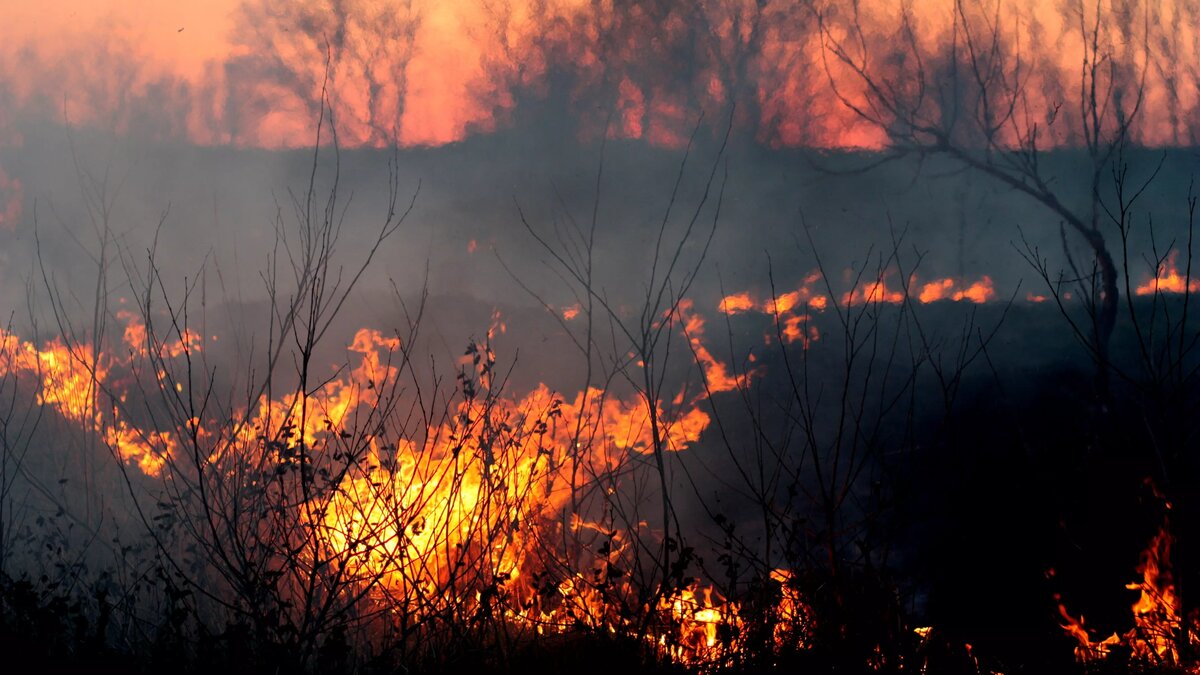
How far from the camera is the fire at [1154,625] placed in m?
4.50

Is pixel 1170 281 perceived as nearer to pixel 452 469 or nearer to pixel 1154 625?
pixel 1154 625

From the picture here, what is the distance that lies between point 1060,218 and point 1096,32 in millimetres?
1729

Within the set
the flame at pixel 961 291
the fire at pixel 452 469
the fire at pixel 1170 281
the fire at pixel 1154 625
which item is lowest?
the fire at pixel 1154 625

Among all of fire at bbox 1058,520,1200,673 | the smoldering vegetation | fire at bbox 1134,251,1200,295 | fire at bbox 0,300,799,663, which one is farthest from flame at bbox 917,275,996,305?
fire at bbox 1058,520,1200,673

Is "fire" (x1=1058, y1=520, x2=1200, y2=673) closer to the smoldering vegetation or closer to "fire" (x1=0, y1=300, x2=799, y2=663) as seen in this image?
the smoldering vegetation

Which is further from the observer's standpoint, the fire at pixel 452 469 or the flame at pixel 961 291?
the flame at pixel 961 291

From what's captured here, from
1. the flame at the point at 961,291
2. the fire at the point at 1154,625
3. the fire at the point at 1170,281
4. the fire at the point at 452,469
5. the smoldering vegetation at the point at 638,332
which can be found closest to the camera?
the fire at the point at 452,469

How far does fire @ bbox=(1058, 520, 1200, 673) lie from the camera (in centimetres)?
450

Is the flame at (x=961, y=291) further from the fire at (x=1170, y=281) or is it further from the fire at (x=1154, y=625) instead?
the fire at (x=1154, y=625)

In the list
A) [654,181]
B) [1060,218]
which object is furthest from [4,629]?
[1060,218]

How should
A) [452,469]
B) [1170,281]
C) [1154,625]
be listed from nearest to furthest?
[1154,625]
[452,469]
[1170,281]


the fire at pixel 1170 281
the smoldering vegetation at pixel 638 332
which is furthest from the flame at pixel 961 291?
the fire at pixel 1170 281

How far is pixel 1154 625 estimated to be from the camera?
4820 millimetres

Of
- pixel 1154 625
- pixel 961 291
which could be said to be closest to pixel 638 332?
pixel 961 291
